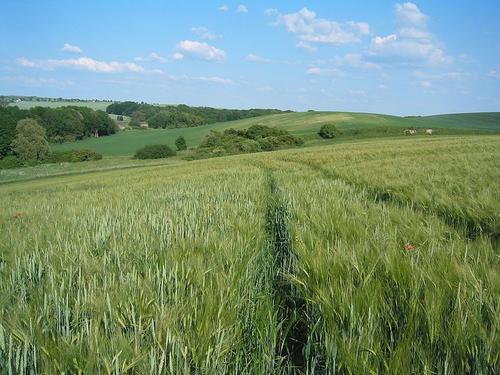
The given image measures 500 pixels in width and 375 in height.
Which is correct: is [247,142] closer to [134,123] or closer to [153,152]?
[153,152]

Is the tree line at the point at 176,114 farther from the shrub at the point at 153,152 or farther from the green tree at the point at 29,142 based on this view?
the shrub at the point at 153,152

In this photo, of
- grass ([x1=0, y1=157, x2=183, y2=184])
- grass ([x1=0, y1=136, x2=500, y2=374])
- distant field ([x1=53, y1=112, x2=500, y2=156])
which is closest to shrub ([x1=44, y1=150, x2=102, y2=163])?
distant field ([x1=53, y1=112, x2=500, y2=156])

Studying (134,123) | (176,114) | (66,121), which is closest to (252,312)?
(66,121)

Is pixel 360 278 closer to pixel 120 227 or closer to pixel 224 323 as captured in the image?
pixel 224 323

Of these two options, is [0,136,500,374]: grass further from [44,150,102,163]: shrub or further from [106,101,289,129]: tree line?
[106,101,289,129]: tree line

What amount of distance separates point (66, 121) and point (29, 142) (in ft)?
93.2

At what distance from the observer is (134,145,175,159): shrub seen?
6819 cm

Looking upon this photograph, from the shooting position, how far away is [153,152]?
227 feet

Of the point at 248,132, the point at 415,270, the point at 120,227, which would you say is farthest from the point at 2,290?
the point at 248,132

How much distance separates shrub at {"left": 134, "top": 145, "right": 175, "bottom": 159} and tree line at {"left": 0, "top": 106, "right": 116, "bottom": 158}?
123 ft

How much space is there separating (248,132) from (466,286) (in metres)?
75.0

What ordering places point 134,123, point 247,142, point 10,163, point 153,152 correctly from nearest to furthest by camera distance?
point 247,142, point 10,163, point 153,152, point 134,123

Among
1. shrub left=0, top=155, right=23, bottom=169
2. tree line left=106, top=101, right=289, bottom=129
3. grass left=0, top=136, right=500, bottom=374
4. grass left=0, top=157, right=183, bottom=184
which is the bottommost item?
shrub left=0, top=155, right=23, bottom=169

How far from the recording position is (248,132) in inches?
2980
